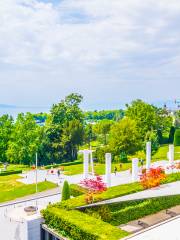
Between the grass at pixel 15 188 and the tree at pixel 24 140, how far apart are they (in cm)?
1132

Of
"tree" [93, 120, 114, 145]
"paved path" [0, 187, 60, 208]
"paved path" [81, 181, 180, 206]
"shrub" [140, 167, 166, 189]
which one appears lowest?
"paved path" [0, 187, 60, 208]

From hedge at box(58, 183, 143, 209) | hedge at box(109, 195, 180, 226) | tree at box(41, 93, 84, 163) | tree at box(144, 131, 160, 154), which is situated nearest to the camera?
hedge at box(58, 183, 143, 209)

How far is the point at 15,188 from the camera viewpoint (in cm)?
3462

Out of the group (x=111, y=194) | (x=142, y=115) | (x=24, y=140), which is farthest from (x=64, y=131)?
(x=111, y=194)

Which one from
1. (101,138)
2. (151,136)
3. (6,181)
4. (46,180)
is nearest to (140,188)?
(46,180)

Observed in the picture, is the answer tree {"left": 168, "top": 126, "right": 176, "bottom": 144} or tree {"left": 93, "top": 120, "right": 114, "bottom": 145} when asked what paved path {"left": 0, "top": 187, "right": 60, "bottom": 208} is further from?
tree {"left": 93, "top": 120, "right": 114, "bottom": 145}

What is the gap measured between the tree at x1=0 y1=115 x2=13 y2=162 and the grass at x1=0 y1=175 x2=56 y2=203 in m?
15.5

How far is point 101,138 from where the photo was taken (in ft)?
245

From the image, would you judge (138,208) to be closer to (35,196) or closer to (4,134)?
(35,196)

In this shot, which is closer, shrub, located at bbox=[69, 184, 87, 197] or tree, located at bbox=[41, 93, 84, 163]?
shrub, located at bbox=[69, 184, 87, 197]

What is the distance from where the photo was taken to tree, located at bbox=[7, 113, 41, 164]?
5069cm

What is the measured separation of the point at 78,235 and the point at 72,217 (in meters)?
1.37

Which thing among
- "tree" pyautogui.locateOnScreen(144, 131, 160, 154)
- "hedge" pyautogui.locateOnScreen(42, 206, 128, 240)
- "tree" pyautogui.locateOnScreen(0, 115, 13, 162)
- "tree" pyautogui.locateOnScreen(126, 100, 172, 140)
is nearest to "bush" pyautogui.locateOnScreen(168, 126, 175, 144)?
"tree" pyautogui.locateOnScreen(126, 100, 172, 140)

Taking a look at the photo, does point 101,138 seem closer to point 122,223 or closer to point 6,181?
point 6,181
